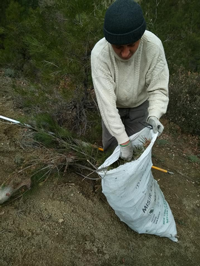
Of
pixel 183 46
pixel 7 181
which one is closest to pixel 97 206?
pixel 7 181

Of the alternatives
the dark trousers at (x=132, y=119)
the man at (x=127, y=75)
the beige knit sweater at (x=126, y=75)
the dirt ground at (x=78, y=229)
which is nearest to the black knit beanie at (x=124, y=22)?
the man at (x=127, y=75)

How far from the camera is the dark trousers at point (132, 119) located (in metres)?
1.55

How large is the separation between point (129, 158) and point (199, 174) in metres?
1.10

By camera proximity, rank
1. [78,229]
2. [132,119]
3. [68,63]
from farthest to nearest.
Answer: [68,63] → [132,119] → [78,229]

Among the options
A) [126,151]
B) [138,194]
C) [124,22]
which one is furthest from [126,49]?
[138,194]

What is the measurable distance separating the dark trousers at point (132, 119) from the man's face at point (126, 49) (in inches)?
20.1

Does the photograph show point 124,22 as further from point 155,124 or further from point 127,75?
point 155,124

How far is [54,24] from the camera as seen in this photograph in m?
1.92

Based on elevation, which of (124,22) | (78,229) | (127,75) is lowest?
(78,229)

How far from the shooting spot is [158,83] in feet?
4.04

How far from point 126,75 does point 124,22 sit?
321 millimetres

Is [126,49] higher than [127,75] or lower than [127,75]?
higher

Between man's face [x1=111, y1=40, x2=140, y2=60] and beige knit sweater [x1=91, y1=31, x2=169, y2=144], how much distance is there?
55 millimetres

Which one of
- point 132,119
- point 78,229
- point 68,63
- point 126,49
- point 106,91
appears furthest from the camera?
point 68,63
